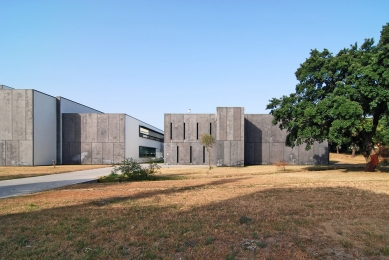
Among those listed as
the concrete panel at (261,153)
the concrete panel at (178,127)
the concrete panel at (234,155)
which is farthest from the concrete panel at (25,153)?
the concrete panel at (261,153)

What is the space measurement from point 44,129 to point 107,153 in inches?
338

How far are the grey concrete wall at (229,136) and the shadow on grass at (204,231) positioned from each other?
81.9 ft

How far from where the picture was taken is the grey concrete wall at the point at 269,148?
124 ft

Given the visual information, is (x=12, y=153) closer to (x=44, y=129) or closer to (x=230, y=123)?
(x=44, y=129)

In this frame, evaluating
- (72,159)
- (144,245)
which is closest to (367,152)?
(144,245)

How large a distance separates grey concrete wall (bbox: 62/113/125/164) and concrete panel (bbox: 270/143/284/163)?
2047 cm

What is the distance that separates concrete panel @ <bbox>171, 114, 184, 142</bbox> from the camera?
38781mm

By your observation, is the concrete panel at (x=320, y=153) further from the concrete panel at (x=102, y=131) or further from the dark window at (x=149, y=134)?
the concrete panel at (x=102, y=131)

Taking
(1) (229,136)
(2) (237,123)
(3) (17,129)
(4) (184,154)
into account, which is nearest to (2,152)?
(3) (17,129)

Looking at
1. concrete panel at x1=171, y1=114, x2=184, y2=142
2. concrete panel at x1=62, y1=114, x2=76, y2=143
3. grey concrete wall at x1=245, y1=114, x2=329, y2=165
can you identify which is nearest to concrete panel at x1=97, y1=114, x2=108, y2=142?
concrete panel at x1=62, y1=114, x2=76, y2=143

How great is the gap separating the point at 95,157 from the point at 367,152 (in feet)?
108

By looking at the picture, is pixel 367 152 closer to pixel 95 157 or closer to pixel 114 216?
pixel 114 216

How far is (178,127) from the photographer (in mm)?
38875

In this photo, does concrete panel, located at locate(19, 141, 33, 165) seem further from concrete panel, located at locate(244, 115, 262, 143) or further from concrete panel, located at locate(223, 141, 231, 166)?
concrete panel, located at locate(244, 115, 262, 143)
